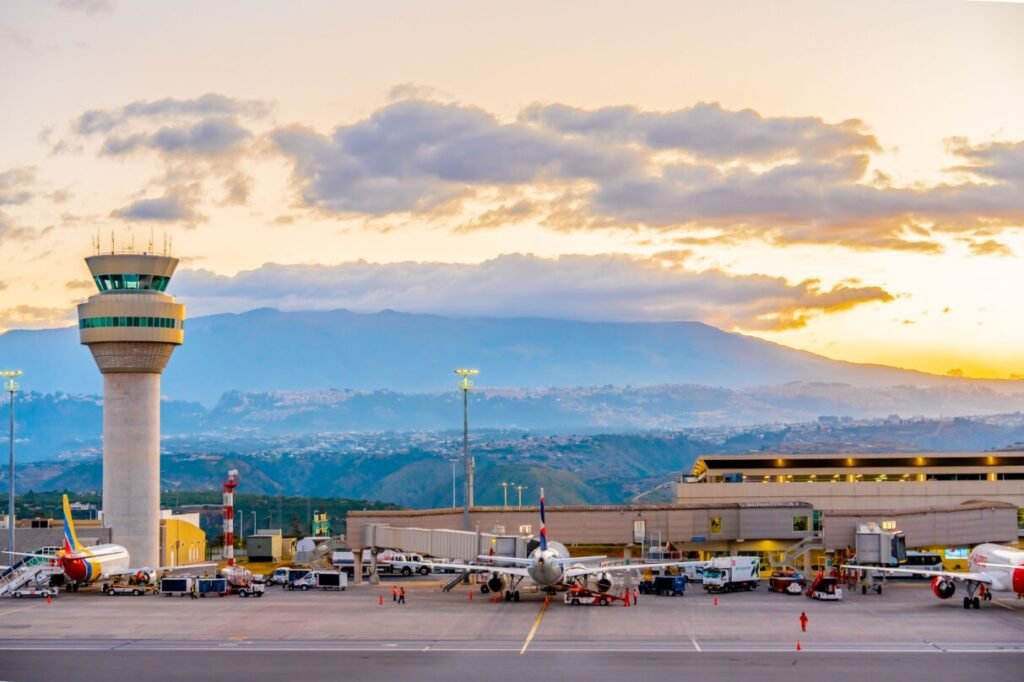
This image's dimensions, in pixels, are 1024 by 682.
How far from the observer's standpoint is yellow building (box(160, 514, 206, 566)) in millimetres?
114562

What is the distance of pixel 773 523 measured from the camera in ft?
341

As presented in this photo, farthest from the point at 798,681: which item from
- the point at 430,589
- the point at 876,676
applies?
the point at 430,589

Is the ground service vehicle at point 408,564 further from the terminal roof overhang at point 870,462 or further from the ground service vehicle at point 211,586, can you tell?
the terminal roof overhang at point 870,462

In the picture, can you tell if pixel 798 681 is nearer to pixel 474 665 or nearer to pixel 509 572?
A: pixel 474 665

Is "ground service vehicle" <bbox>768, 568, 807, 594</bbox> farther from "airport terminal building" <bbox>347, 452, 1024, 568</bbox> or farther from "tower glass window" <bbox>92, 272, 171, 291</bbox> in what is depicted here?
"tower glass window" <bbox>92, 272, 171, 291</bbox>

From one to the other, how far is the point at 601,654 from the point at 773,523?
4548cm

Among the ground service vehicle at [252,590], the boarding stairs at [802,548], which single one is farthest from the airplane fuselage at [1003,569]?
the ground service vehicle at [252,590]

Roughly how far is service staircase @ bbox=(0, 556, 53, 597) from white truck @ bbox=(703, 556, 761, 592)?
4188 cm

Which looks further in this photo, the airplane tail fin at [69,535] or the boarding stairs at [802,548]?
the boarding stairs at [802,548]

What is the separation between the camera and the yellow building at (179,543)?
115 metres

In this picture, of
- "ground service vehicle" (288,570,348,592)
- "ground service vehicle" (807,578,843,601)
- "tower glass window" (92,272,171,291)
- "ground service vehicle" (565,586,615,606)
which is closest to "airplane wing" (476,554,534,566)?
"ground service vehicle" (565,586,615,606)

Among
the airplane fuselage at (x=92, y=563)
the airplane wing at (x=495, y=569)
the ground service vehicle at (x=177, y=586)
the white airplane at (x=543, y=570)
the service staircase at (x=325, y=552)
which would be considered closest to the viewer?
the white airplane at (x=543, y=570)

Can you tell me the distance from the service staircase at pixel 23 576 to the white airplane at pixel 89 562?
0.79 m

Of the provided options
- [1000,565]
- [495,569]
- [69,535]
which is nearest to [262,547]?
[69,535]
